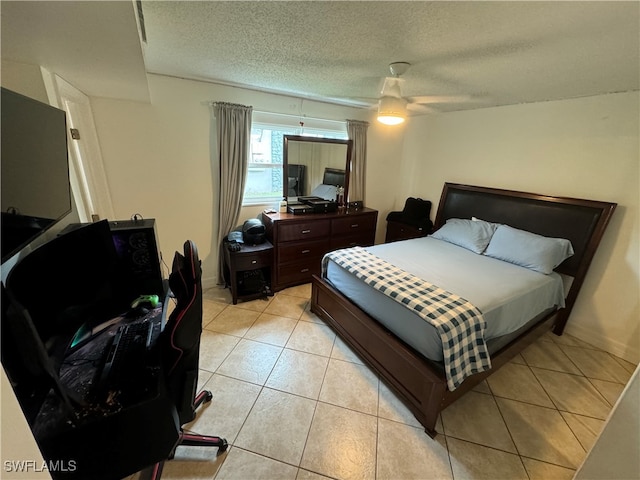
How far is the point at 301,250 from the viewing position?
118 inches

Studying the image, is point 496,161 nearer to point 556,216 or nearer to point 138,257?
point 556,216

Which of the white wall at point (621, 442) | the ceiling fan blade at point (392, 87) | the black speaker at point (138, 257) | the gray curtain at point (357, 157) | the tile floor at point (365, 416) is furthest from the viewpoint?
the gray curtain at point (357, 157)

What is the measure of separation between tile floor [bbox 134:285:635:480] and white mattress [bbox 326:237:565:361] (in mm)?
470

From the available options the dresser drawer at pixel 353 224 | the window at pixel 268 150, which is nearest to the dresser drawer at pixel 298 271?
the dresser drawer at pixel 353 224

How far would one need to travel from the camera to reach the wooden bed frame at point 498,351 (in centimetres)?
156

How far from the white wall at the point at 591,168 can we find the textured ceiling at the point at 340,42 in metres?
0.26

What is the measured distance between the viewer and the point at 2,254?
2.49 feet

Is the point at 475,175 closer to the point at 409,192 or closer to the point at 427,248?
the point at 409,192

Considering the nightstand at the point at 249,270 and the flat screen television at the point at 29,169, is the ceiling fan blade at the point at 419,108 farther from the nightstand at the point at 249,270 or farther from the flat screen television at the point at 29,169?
the flat screen television at the point at 29,169

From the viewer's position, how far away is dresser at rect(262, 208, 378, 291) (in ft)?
9.27

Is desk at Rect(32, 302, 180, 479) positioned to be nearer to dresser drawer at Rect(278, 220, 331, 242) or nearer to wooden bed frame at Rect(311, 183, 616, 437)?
wooden bed frame at Rect(311, 183, 616, 437)

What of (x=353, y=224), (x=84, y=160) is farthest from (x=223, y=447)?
(x=353, y=224)

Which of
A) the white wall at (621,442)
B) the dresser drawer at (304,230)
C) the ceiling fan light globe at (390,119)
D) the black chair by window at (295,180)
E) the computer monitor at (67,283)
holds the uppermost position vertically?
the ceiling fan light globe at (390,119)

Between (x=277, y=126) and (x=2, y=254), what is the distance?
8.75 feet
